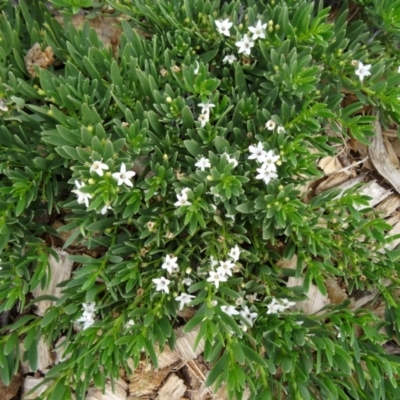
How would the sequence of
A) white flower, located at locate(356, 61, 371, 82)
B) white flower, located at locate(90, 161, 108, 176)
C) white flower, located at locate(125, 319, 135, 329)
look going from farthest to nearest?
1. white flower, located at locate(356, 61, 371, 82)
2. white flower, located at locate(125, 319, 135, 329)
3. white flower, located at locate(90, 161, 108, 176)

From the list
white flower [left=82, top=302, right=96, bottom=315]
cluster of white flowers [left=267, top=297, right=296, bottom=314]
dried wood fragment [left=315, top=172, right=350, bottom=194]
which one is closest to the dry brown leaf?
dried wood fragment [left=315, top=172, right=350, bottom=194]

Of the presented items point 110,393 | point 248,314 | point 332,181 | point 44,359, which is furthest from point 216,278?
point 44,359

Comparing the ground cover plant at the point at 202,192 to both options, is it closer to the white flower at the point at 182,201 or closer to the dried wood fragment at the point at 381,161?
the white flower at the point at 182,201

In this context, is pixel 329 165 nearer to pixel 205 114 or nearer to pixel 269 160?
pixel 269 160

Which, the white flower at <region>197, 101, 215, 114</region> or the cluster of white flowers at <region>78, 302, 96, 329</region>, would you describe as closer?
the white flower at <region>197, 101, 215, 114</region>

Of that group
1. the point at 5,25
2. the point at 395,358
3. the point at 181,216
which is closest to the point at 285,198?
the point at 181,216

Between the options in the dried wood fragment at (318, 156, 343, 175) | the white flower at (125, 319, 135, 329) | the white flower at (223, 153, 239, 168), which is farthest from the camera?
the dried wood fragment at (318, 156, 343, 175)

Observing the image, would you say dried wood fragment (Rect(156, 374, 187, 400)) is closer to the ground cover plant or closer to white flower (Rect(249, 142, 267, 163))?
the ground cover plant
